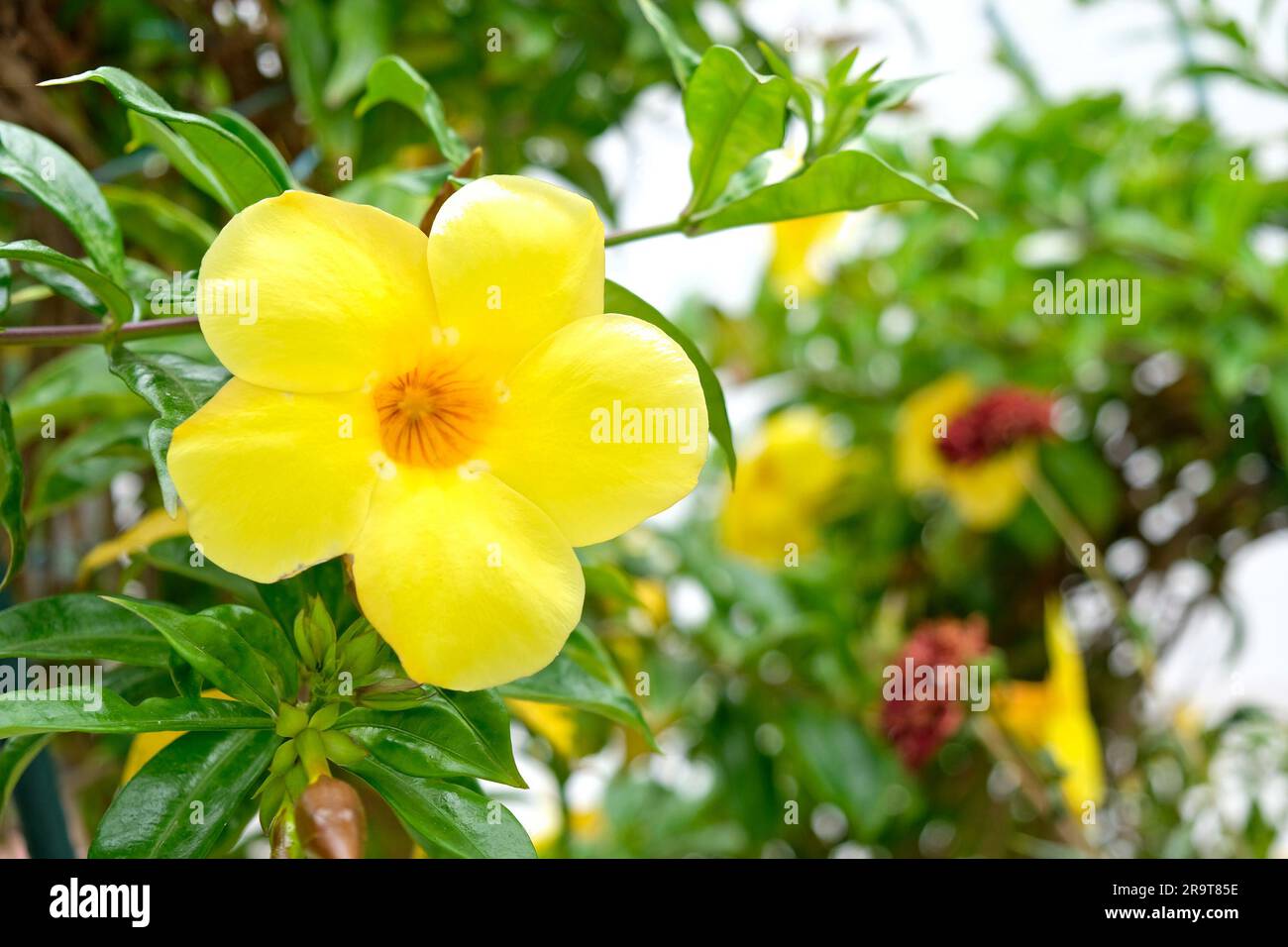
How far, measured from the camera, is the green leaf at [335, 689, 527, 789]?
310mm

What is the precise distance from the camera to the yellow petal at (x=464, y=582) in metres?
0.28

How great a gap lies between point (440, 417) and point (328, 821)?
0.11 metres

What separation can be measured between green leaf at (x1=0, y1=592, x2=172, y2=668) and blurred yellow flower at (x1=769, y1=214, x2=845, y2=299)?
826mm

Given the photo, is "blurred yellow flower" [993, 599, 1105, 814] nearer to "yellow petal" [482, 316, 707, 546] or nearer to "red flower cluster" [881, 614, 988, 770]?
"red flower cluster" [881, 614, 988, 770]

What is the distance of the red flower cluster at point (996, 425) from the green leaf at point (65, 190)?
734 millimetres

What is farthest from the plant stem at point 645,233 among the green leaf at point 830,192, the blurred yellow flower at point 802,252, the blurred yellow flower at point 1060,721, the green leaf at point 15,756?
the blurred yellow flower at point 802,252

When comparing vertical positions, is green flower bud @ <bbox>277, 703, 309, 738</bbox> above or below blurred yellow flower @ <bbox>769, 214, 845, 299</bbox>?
below

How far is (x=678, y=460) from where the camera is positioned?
304 millimetres

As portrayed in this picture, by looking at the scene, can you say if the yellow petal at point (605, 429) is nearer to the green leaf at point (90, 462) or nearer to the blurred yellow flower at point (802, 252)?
the green leaf at point (90, 462)

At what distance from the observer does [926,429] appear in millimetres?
1070

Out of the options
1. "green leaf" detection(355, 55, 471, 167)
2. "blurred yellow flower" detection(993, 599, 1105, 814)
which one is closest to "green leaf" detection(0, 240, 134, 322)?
"green leaf" detection(355, 55, 471, 167)

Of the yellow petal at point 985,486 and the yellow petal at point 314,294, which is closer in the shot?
the yellow petal at point 314,294

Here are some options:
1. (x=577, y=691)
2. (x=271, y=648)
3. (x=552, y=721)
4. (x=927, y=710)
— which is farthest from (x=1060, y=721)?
(x=271, y=648)
